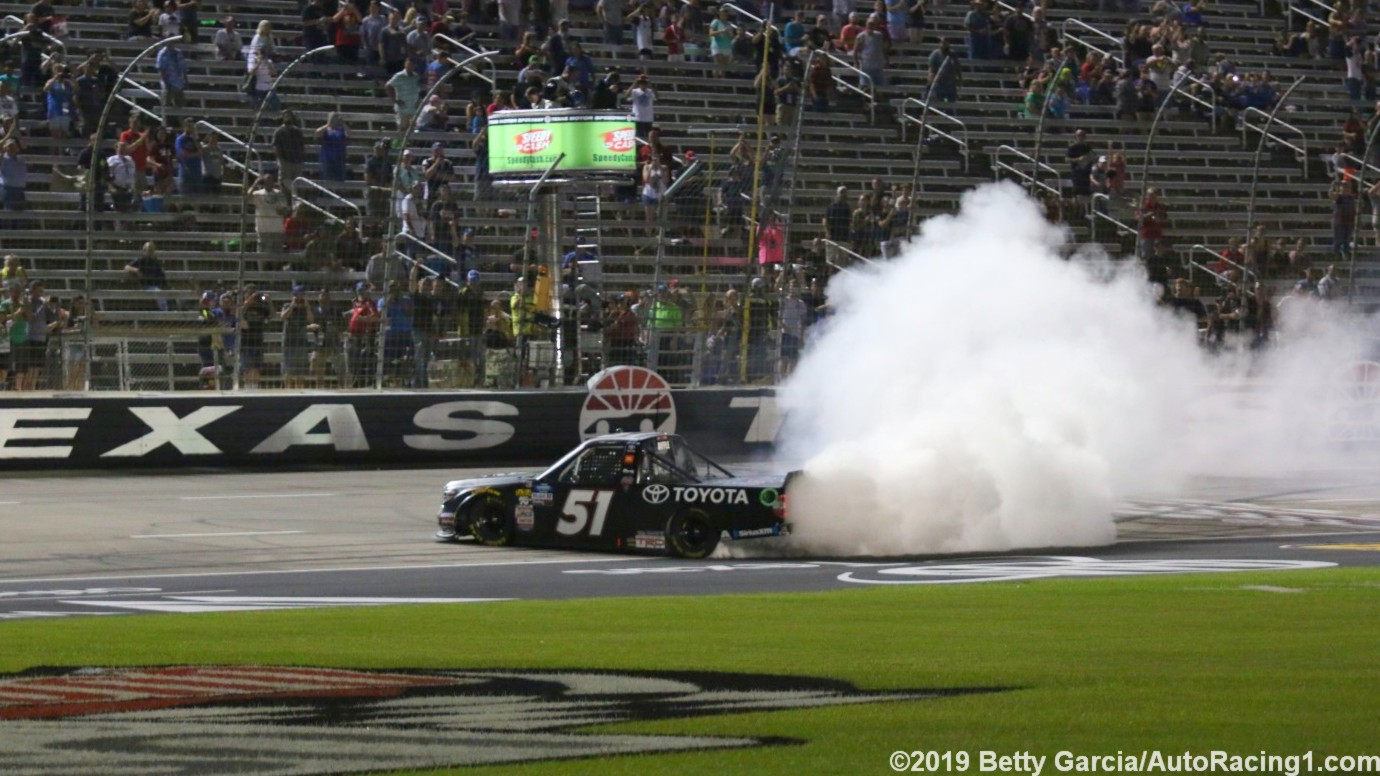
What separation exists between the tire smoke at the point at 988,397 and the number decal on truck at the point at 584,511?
1.65 meters

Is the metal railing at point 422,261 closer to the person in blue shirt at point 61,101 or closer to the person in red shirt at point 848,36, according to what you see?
the person in blue shirt at point 61,101

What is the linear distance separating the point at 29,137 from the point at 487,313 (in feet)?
24.9

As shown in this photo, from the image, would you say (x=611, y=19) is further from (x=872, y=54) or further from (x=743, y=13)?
(x=872, y=54)

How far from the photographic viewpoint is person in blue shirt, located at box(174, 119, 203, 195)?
25984mm

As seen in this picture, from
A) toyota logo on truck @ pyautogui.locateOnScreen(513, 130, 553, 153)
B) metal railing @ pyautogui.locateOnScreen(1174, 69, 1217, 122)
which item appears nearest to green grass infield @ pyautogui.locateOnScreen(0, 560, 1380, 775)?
toyota logo on truck @ pyautogui.locateOnScreen(513, 130, 553, 153)

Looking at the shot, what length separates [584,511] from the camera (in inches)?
669

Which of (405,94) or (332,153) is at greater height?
(405,94)

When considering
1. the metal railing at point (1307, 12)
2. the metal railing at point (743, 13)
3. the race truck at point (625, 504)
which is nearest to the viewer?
the race truck at point (625, 504)

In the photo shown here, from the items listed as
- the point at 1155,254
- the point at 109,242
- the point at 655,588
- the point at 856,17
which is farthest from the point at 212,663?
the point at 856,17

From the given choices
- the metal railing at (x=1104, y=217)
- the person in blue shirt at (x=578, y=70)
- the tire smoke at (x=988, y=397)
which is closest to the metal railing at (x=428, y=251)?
the tire smoke at (x=988, y=397)

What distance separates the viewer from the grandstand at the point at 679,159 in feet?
81.3

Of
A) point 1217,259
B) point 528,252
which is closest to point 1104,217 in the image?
point 1217,259

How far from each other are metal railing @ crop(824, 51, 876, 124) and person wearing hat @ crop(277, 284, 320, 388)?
13559 millimetres

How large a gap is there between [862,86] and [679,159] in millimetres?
6175
